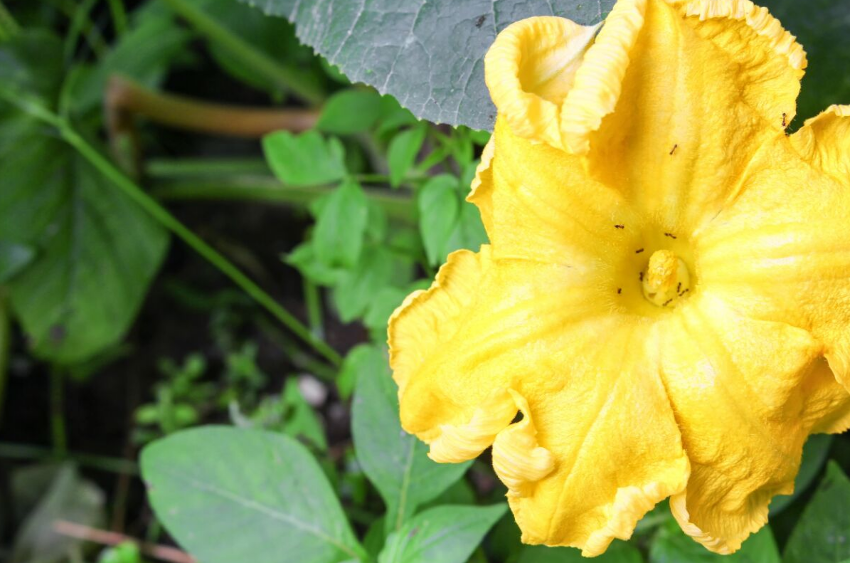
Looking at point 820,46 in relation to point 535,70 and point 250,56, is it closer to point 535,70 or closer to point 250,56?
point 535,70

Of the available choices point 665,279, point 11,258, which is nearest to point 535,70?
point 665,279

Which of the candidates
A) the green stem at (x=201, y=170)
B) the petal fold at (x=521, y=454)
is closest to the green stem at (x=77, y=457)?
the green stem at (x=201, y=170)

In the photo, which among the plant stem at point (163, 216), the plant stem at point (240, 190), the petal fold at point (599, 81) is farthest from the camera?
the plant stem at point (240, 190)

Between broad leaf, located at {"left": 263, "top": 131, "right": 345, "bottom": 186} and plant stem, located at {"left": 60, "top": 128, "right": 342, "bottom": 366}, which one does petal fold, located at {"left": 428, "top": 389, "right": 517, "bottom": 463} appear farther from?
plant stem, located at {"left": 60, "top": 128, "right": 342, "bottom": 366}

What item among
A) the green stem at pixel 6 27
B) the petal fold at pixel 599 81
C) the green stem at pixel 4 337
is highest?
the petal fold at pixel 599 81

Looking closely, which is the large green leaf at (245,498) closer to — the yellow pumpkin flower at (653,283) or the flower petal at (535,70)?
the yellow pumpkin flower at (653,283)

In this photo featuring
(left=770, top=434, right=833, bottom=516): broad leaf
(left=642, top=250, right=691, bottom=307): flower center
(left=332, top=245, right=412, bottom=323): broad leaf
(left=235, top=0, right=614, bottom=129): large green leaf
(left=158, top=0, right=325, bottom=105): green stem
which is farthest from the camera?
(left=158, top=0, right=325, bottom=105): green stem

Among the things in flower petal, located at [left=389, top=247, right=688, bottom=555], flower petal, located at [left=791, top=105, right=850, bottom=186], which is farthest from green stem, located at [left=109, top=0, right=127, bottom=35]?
flower petal, located at [left=791, top=105, right=850, bottom=186]
